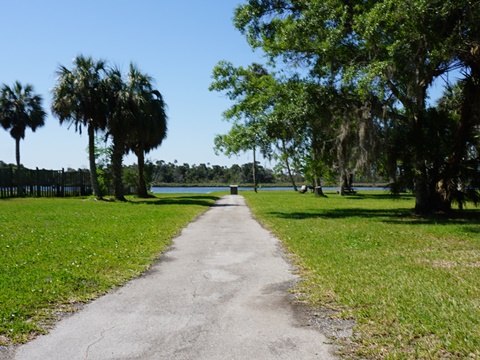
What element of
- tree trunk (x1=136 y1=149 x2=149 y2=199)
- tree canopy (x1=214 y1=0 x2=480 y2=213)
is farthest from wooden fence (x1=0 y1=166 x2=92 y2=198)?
tree canopy (x1=214 y1=0 x2=480 y2=213)

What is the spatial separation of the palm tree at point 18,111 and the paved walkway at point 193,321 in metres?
38.1

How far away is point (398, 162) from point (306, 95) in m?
4.44

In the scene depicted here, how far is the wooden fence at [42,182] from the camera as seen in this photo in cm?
3353

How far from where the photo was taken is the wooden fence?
33.5 m

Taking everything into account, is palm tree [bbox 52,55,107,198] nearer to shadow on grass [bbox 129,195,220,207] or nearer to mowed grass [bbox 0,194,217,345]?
shadow on grass [bbox 129,195,220,207]

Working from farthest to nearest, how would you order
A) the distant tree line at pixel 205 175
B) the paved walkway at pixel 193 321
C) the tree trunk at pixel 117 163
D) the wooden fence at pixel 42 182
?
the distant tree line at pixel 205 175
the wooden fence at pixel 42 182
the tree trunk at pixel 117 163
the paved walkway at pixel 193 321

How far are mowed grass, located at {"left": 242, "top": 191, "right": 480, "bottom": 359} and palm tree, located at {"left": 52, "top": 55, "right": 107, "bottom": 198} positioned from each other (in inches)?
766

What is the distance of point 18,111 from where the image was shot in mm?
40969

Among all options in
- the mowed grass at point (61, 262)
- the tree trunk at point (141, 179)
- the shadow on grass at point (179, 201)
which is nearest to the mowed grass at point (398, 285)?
the mowed grass at point (61, 262)

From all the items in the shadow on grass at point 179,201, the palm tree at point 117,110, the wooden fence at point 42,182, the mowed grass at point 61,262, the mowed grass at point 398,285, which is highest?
the palm tree at point 117,110

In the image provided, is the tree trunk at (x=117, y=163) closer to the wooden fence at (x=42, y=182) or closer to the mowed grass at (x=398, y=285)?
the wooden fence at (x=42, y=182)

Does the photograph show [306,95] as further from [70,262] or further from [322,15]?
[70,262]

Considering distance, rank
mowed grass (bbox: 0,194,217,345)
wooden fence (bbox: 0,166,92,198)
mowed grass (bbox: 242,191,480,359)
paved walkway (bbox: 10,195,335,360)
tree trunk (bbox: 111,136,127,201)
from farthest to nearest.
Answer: wooden fence (bbox: 0,166,92,198) < tree trunk (bbox: 111,136,127,201) < mowed grass (bbox: 0,194,217,345) < mowed grass (bbox: 242,191,480,359) < paved walkway (bbox: 10,195,335,360)

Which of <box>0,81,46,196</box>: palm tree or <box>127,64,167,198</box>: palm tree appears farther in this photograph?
<box>0,81,46,196</box>: palm tree
